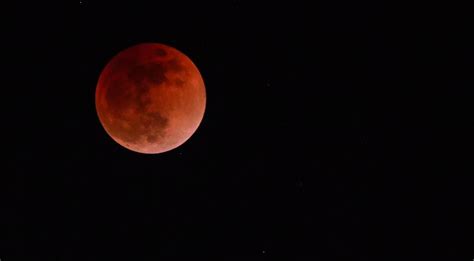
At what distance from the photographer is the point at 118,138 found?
8.91m

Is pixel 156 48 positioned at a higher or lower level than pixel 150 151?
higher

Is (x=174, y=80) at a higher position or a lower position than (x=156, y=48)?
lower

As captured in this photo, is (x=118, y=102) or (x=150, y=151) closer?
(x=118, y=102)

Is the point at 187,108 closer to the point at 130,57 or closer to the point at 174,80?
the point at 174,80

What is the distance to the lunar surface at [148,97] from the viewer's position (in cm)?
838

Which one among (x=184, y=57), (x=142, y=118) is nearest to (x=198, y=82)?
→ (x=184, y=57)

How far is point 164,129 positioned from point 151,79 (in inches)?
32.6

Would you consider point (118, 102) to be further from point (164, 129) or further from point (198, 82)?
point (198, 82)

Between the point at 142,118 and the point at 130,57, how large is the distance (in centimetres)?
101

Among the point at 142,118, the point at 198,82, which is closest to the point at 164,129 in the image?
the point at 142,118

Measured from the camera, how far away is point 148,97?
27.4ft

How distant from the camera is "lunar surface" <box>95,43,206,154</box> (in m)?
8.38

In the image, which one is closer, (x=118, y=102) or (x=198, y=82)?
(x=118, y=102)

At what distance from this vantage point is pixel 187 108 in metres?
8.65
